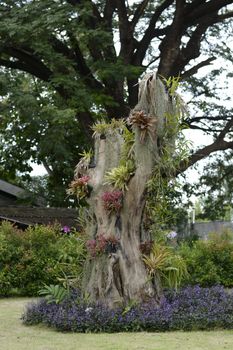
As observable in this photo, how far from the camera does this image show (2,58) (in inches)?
883

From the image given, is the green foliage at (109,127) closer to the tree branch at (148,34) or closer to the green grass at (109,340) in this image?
the green grass at (109,340)

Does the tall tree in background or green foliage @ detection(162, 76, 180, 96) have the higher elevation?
the tall tree in background

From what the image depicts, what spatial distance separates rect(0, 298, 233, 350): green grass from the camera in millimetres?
7965

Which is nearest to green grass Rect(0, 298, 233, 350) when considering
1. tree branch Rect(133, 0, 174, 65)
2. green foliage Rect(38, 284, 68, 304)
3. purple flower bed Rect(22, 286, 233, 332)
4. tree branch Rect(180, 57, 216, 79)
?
purple flower bed Rect(22, 286, 233, 332)

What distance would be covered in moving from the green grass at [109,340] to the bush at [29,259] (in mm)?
4577

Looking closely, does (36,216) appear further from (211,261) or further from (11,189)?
(211,261)

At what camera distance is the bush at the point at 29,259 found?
559 inches

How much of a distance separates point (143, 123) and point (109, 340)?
3070mm

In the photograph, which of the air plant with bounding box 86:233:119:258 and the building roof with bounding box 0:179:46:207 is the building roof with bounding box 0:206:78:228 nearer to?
the building roof with bounding box 0:179:46:207

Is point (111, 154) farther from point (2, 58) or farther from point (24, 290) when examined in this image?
point (2, 58)

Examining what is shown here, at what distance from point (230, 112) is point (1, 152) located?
30.2ft

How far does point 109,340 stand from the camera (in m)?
8.44

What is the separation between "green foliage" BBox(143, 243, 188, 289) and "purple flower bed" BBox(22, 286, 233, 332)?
16.6 inches

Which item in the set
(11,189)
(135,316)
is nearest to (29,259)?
(135,316)
